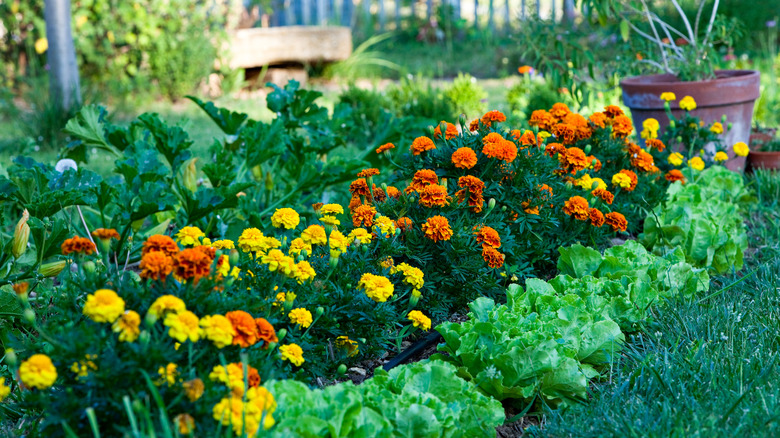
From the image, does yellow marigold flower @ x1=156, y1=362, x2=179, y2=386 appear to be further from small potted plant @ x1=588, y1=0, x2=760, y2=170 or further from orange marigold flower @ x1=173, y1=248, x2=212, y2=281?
small potted plant @ x1=588, y1=0, x2=760, y2=170

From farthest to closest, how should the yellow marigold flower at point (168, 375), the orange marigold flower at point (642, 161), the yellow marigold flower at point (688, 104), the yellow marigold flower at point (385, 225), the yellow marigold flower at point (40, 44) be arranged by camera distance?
the yellow marigold flower at point (40, 44), the yellow marigold flower at point (688, 104), the orange marigold flower at point (642, 161), the yellow marigold flower at point (385, 225), the yellow marigold flower at point (168, 375)

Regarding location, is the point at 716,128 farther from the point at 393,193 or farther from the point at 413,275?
the point at 413,275

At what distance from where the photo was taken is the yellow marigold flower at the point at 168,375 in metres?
1.50

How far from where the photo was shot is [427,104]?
18.9 ft

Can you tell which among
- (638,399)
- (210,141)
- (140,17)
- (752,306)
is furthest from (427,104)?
(638,399)

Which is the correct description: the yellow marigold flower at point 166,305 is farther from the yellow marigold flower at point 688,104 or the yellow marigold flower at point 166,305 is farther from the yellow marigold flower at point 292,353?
the yellow marigold flower at point 688,104

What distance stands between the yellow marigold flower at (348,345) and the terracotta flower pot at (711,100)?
8.96ft

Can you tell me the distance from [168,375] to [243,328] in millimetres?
185

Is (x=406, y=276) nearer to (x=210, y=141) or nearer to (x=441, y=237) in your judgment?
(x=441, y=237)

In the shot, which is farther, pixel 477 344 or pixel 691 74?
pixel 691 74

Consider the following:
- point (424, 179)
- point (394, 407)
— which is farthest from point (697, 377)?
point (424, 179)

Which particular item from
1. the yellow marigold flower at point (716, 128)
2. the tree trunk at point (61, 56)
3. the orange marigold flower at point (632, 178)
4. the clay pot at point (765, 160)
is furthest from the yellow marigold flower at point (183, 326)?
the tree trunk at point (61, 56)

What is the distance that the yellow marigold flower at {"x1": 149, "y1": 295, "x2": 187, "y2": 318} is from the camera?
4.94 feet

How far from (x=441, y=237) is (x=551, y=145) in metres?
0.95
